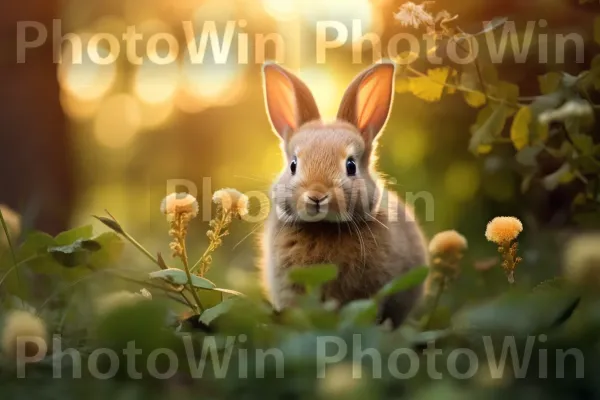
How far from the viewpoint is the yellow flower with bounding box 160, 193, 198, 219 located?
103cm

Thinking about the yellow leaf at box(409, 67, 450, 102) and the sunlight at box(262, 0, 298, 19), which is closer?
the yellow leaf at box(409, 67, 450, 102)

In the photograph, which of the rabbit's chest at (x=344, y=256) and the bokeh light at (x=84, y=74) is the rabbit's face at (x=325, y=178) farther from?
the bokeh light at (x=84, y=74)

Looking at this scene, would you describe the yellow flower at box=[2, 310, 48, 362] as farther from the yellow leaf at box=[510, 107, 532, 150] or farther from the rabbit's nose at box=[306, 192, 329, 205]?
the yellow leaf at box=[510, 107, 532, 150]

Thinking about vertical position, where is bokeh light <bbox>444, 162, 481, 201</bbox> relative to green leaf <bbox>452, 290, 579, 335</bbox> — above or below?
above

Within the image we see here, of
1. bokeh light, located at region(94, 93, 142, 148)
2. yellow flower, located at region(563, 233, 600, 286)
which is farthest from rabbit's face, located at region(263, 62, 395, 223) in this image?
bokeh light, located at region(94, 93, 142, 148)

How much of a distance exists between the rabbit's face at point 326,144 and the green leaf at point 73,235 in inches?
12.7

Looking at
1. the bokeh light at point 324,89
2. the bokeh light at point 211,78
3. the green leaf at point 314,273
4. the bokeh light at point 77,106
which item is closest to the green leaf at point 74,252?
the green leaf at point 314,273

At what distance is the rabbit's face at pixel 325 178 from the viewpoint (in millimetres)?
1155

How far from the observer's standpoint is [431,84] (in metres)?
1.44

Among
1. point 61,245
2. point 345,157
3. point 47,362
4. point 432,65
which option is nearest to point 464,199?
point 432,65

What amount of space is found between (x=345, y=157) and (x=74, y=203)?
4.45 ft

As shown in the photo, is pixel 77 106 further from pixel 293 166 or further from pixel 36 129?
pixel 293 166

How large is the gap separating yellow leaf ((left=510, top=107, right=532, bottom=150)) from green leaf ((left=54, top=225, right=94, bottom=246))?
2.73 feet

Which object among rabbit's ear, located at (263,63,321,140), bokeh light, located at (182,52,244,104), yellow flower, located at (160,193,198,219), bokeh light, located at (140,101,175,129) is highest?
bokeh light, located at (182,52,244,104)
